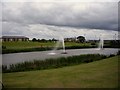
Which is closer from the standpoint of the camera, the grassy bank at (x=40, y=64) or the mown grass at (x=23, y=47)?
the grassy bank at (x=40, y=64)

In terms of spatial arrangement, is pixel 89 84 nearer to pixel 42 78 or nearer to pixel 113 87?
pixel 113 87

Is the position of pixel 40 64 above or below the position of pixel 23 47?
above

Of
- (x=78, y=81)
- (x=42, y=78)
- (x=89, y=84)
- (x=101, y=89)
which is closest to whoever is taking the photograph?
(x=101, y=89)

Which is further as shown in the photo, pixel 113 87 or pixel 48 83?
pixel 48 83

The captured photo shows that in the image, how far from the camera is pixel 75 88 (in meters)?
12.4

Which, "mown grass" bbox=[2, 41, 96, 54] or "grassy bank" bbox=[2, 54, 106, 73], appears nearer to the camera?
"grassy bank" bbox=[2, 54, 106, 73]

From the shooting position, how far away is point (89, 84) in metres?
13.0

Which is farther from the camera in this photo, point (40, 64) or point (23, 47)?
point (23, 47)

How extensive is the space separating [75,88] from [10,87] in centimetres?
361

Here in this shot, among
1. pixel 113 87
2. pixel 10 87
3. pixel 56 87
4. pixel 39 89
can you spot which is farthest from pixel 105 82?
pixel 10 87

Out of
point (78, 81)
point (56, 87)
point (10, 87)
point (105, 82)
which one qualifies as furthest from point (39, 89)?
point (105, 82)

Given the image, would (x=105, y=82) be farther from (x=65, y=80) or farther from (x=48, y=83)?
(x=48, y=83)

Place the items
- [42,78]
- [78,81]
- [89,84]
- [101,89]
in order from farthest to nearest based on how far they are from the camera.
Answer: [42,78]
[78,81]
[89,84]
[101,89]

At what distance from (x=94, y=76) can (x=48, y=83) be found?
3488mm
